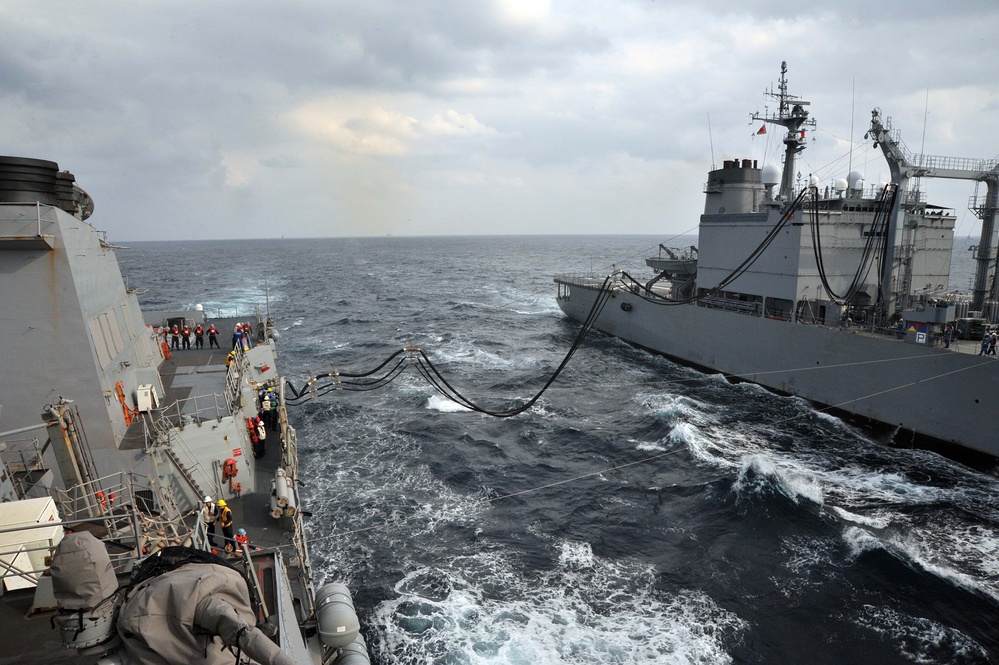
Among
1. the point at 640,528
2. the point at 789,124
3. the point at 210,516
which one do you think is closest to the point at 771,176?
the point at 789,124

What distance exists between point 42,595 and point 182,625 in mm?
4495

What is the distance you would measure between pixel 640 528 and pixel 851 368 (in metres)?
13.5

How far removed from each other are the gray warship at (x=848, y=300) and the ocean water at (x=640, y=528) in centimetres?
160

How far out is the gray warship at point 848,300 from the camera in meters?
20.6

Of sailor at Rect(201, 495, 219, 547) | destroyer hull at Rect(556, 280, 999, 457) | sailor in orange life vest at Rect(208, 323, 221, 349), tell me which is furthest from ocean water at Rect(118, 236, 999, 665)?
sailor in orange life vest at Rect(208, 323, 221, 349)

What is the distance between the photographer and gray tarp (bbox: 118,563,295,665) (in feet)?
11.3

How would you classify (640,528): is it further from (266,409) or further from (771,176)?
(771,176)

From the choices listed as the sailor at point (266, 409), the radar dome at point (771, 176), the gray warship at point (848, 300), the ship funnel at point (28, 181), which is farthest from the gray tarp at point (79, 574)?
the radar dome at point (771, 176)

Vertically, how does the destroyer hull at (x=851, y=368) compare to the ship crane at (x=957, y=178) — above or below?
below

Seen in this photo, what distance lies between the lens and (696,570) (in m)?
Answer: 13.7

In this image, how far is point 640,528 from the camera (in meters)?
15.6

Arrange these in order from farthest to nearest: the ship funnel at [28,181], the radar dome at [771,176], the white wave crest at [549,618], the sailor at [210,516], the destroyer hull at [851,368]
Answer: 1. the radar dome at [771,176]
2. the destroyer hull at [851,368]
3. the ship funnel at [28,181]
4. the white wave crest at [549,618]
5. the sailor at [210,516]

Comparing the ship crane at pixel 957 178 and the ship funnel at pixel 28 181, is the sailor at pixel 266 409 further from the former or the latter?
the ship crane at pixel 957 178

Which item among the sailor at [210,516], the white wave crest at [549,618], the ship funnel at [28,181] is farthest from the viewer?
the ship funnel at [28,181]
